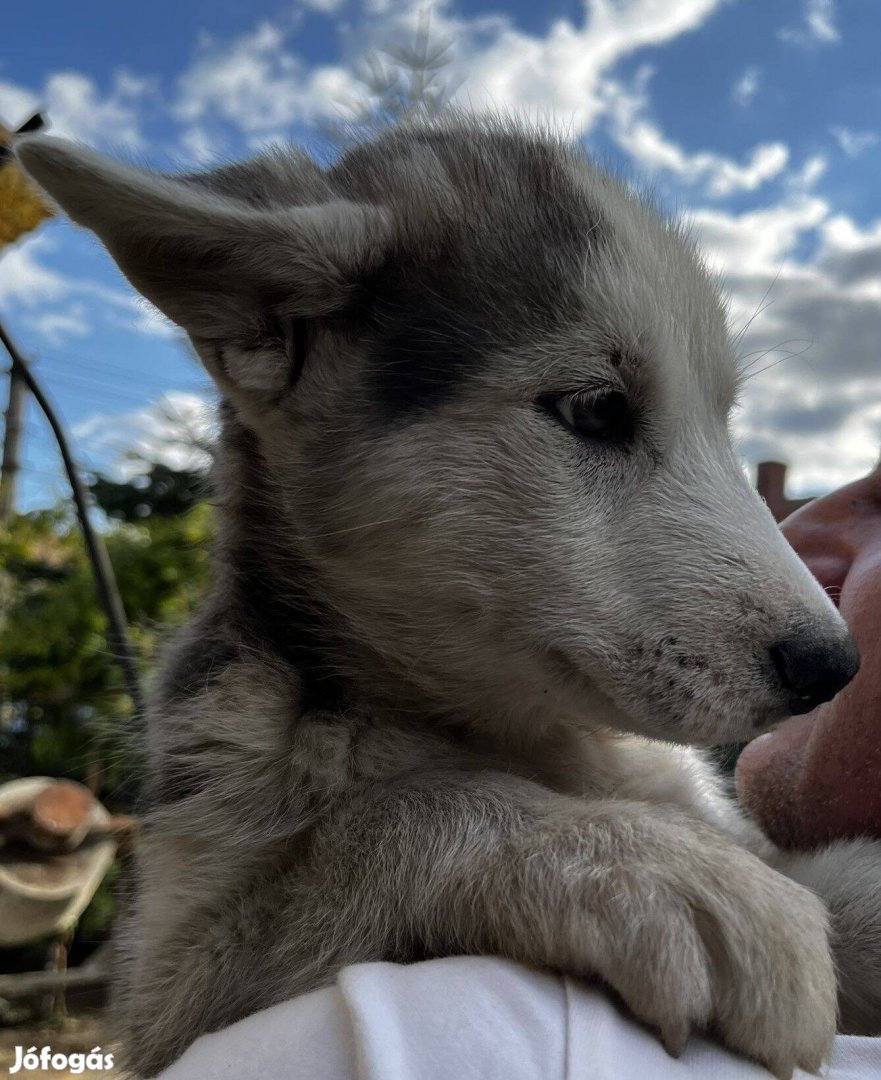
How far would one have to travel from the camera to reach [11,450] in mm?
10930

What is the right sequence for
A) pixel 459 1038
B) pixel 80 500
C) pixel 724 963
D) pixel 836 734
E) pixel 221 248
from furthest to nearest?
1. pixel 80 500
2. pixel 836 734
3. pixel 221 248
4. pixel 724 963
5. pixel 459 1038

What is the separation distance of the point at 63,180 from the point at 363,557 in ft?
2.41

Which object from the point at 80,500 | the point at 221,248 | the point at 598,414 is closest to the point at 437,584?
the point at 598,414

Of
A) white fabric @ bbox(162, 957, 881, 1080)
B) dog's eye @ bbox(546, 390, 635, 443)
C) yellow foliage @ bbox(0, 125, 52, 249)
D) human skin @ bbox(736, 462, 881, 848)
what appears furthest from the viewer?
yellow foliage @ bbox(0, 125, 52, 249)

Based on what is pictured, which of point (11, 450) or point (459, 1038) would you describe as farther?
point (11, 450)

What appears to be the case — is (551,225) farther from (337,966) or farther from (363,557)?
(337,966)

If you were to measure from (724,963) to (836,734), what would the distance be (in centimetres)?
81

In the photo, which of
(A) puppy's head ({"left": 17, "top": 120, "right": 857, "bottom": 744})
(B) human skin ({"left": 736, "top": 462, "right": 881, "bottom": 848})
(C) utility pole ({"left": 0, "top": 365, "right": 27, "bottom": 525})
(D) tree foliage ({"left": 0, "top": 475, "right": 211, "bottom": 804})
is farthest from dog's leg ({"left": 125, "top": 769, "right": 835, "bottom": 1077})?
(C) utility pole ({"left": 0, "top": 365, "right": 27, "bottom": 525})

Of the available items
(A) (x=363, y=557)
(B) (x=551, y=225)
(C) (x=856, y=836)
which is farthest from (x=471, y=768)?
(B) (x=551, y=225)

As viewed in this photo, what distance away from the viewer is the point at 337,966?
1.32m

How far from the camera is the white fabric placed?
3.24ft

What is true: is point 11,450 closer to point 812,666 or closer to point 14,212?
point 14,212

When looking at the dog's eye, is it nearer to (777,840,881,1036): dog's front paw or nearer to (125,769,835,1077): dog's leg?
(125,769,835,1077): dog's leg

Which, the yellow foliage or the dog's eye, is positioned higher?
the yellow foliage
